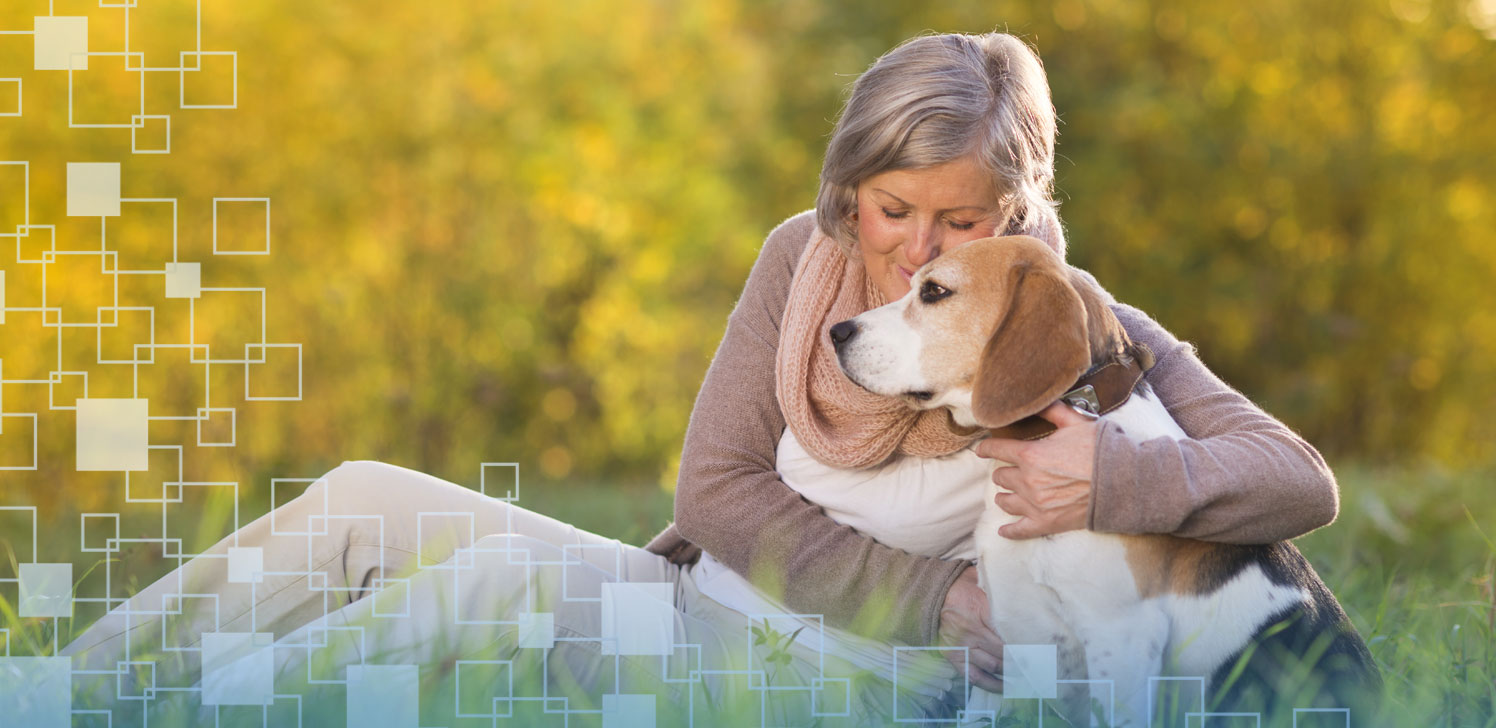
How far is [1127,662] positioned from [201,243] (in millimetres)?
7599

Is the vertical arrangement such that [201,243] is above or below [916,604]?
above

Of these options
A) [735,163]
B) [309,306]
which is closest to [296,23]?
[309,306]

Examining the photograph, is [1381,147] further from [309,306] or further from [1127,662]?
[1127,662]

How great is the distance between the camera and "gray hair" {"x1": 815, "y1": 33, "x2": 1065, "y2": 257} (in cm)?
266

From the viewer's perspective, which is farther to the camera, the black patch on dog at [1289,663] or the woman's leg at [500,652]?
the black patch on dog at [1289,663]

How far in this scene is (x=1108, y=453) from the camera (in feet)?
7.38

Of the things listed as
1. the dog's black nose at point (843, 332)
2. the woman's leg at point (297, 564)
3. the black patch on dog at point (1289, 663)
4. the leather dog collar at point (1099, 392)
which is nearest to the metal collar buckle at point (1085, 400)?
the leather dog collar at point (1099, 392)

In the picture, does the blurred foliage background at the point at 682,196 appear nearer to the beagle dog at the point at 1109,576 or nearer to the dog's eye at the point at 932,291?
the dog's eye at the point at 932,291

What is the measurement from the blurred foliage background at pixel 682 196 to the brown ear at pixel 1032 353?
6.44 metres

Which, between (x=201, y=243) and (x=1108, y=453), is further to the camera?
(x=201, y=243)

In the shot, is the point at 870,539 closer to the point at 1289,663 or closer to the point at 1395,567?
the point at 1289,663

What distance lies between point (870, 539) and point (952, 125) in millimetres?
879

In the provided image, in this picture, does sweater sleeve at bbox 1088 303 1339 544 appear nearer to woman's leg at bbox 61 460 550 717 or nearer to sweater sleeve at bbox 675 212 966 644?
sweater sleeve at bbox 675 212 966 644

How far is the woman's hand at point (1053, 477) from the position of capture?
2.32m
